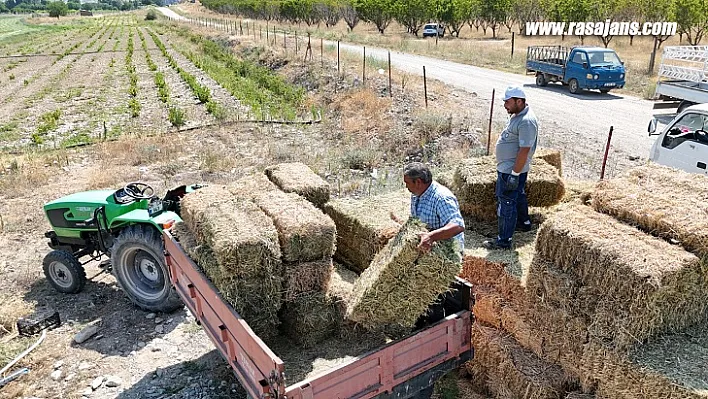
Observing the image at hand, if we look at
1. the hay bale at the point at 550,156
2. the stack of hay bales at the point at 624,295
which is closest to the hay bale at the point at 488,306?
the stack of hay bales at the point at 624,295

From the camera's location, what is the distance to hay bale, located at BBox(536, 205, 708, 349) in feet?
13.0

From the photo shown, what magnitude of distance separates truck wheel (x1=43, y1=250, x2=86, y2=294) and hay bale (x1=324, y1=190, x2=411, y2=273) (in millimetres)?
3792

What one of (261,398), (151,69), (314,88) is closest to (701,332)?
(261,398)

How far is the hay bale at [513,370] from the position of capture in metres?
4.67

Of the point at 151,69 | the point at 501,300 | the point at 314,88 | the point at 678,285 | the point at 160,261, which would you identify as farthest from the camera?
the point at 151,69

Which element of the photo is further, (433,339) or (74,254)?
(74,254)

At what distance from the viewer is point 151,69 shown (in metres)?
31.9

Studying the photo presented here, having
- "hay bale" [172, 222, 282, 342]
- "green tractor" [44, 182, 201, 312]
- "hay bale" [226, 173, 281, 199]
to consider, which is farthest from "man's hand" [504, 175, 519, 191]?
"green tractor" [44, 182, 201, 312]

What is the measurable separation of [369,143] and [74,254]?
8018 millimetres

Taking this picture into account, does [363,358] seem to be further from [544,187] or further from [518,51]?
[518,51]

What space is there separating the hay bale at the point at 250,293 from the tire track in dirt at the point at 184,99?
13.0 metres

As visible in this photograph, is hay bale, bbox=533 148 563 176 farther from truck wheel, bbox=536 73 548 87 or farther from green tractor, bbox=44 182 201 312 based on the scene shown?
truck wheel, bbox=536 73 548 87

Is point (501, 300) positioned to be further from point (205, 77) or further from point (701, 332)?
point (205, 77)

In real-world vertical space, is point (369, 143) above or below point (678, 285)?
below
